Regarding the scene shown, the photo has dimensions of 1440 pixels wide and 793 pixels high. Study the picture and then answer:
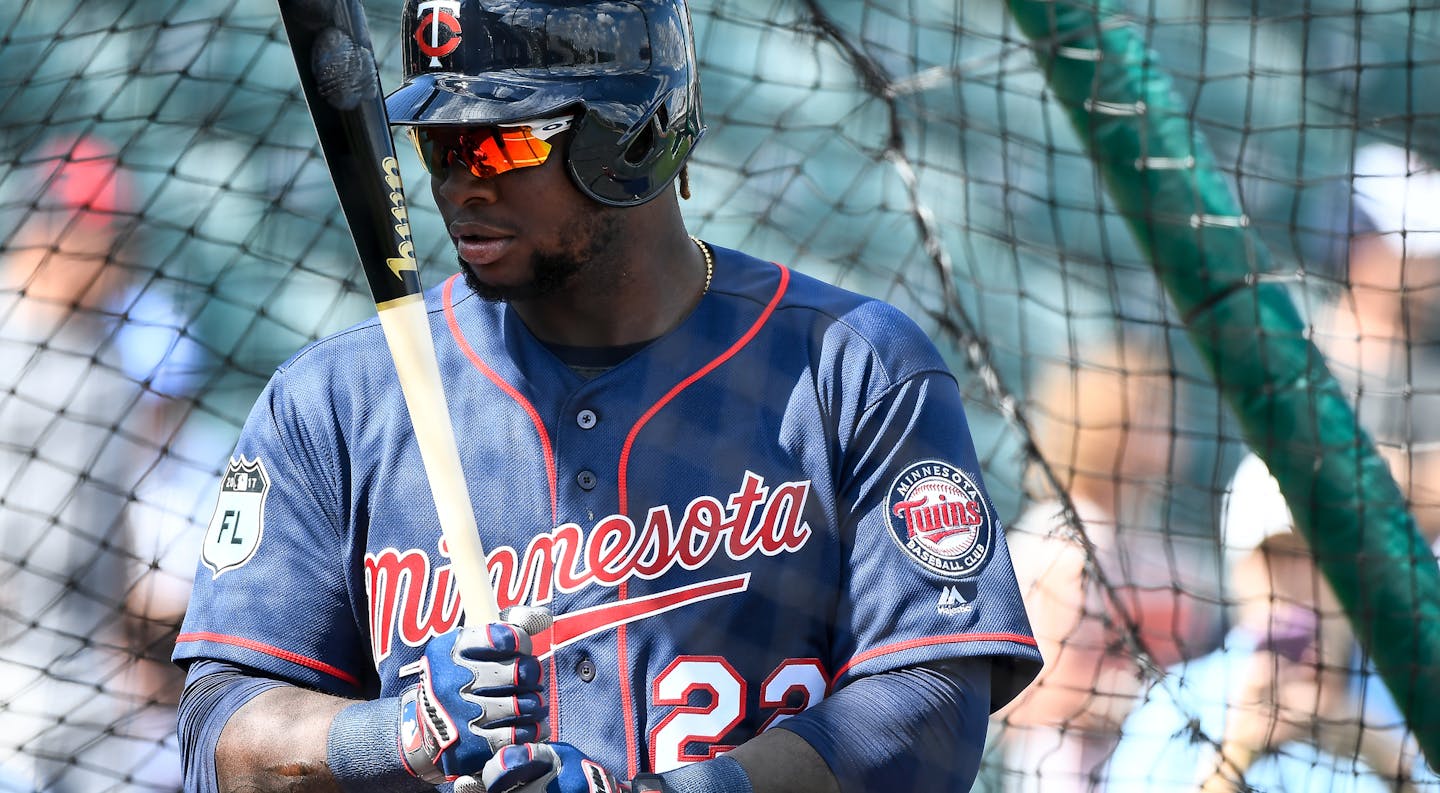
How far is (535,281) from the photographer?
167cm

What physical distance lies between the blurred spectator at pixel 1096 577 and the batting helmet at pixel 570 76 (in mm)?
1390

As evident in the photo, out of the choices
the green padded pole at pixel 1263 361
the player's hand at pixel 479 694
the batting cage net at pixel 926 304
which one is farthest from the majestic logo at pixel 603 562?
the batting cage net at pixel 926 304

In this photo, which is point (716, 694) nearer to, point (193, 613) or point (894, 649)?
point (894, 649)

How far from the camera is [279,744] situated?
1.58 m

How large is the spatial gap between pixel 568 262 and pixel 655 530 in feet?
0.95

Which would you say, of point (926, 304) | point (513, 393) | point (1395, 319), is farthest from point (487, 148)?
point (1395, 319)

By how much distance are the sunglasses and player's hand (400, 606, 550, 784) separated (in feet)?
1.53

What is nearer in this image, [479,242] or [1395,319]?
[479,242]

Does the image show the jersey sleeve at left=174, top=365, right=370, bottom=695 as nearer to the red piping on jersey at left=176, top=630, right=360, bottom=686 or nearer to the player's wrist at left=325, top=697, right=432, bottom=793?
the red piping on jersey at left=176, top=630, right=360, bottom=686

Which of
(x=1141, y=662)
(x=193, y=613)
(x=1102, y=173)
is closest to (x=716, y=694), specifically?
(x=193, y=613)

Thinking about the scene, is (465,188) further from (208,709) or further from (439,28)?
(208,709)

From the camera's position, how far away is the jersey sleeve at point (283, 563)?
1.68 meters

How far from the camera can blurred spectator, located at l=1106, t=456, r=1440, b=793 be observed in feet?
9.32

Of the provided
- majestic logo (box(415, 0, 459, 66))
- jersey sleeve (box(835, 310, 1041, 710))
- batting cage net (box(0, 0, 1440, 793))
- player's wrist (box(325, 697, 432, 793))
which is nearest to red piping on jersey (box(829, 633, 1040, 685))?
jersey sleeve (box(835, 310, 1041, 710))
